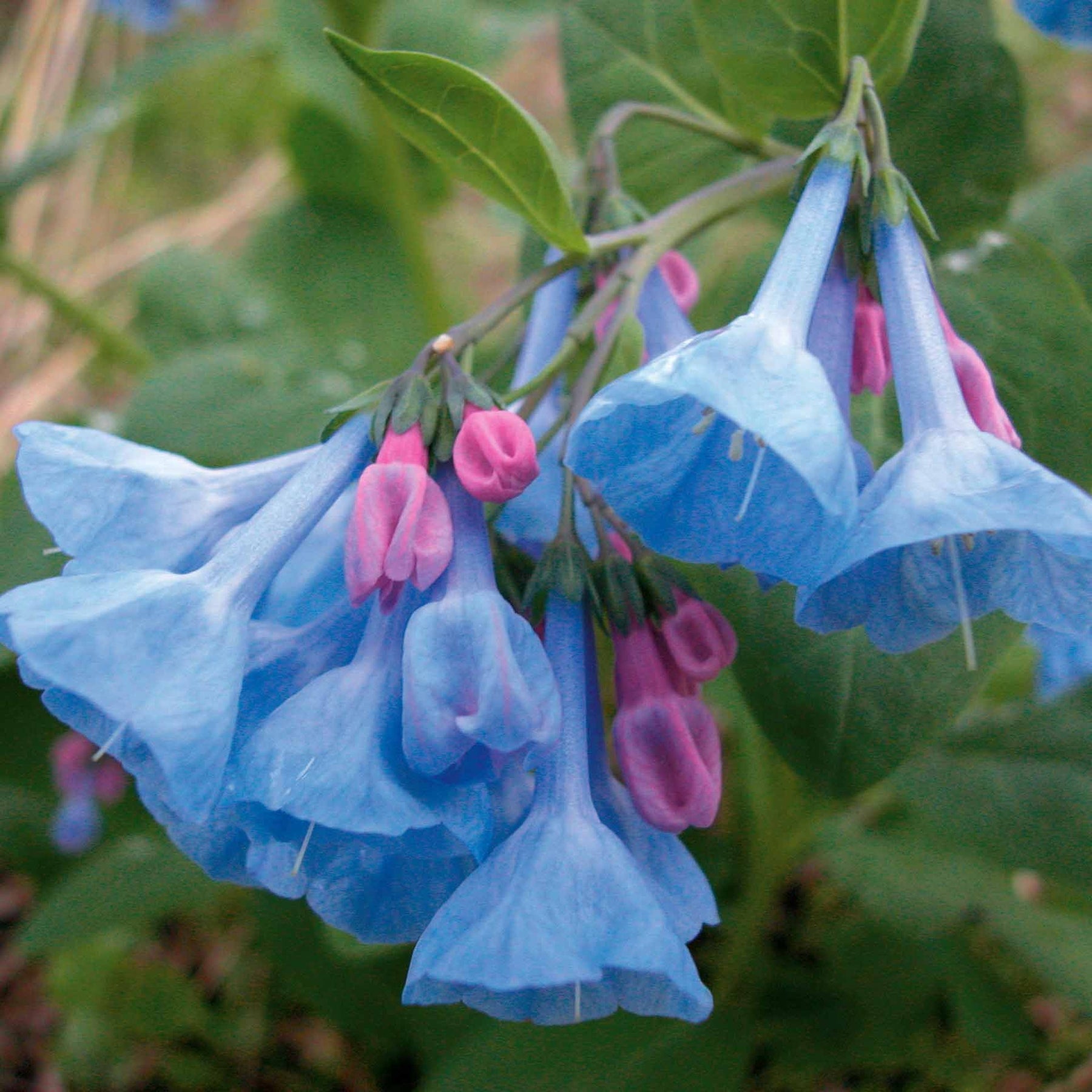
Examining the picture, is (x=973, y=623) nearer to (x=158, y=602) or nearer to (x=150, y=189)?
(x=158, y=602)

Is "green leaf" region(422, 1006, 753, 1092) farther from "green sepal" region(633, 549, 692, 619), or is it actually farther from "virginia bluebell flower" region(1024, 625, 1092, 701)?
"green sepal" region(633, 549, 692, 619)

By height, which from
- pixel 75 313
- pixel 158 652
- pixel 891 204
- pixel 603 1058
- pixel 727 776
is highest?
pixel 891 204

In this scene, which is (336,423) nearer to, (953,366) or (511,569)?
(511,569)

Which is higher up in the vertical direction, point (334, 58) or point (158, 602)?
point (158, 602)

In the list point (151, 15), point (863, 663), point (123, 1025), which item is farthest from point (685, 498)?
point (151, 15)

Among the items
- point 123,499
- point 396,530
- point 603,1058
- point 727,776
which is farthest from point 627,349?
point 727,776

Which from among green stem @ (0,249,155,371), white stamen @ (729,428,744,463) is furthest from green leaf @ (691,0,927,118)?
green stem @ (0,249,155,371)
